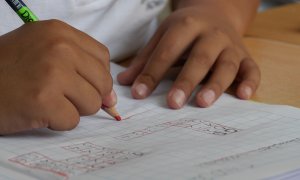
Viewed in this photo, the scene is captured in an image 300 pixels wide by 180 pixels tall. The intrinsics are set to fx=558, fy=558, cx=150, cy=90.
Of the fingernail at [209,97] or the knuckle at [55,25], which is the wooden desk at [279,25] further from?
the knuckle at [55,25]

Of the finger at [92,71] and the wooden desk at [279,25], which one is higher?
the finger at [92,71]

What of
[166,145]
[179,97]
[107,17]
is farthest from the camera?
[107,17]

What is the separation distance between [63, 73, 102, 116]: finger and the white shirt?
0.25 meters

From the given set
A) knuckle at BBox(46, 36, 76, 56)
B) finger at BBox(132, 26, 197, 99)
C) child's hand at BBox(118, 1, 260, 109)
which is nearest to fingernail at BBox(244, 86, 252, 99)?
child's hand at BBox(118, 1, 260, 109)

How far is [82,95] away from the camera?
1.65 feet

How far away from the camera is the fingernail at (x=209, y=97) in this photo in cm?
58

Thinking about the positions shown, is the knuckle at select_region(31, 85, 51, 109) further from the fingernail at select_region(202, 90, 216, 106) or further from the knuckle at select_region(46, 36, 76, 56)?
the fingernail at select_region(202, 90, 216, 106)

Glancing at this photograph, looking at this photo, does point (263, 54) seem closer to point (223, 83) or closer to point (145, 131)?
point (223, 83)

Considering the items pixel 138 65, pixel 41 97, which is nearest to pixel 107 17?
pixel 138 65

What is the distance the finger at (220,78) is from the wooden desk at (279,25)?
196 millimetres

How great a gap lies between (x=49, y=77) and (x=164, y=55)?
0.21 m

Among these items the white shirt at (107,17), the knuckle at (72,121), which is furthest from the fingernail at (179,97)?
Answer: the white shirt at (107,17)

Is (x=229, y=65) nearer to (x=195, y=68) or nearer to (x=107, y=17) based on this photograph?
(x=195, y=68)

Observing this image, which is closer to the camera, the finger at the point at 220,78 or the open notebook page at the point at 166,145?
the open notebook page at the point at 166,145
